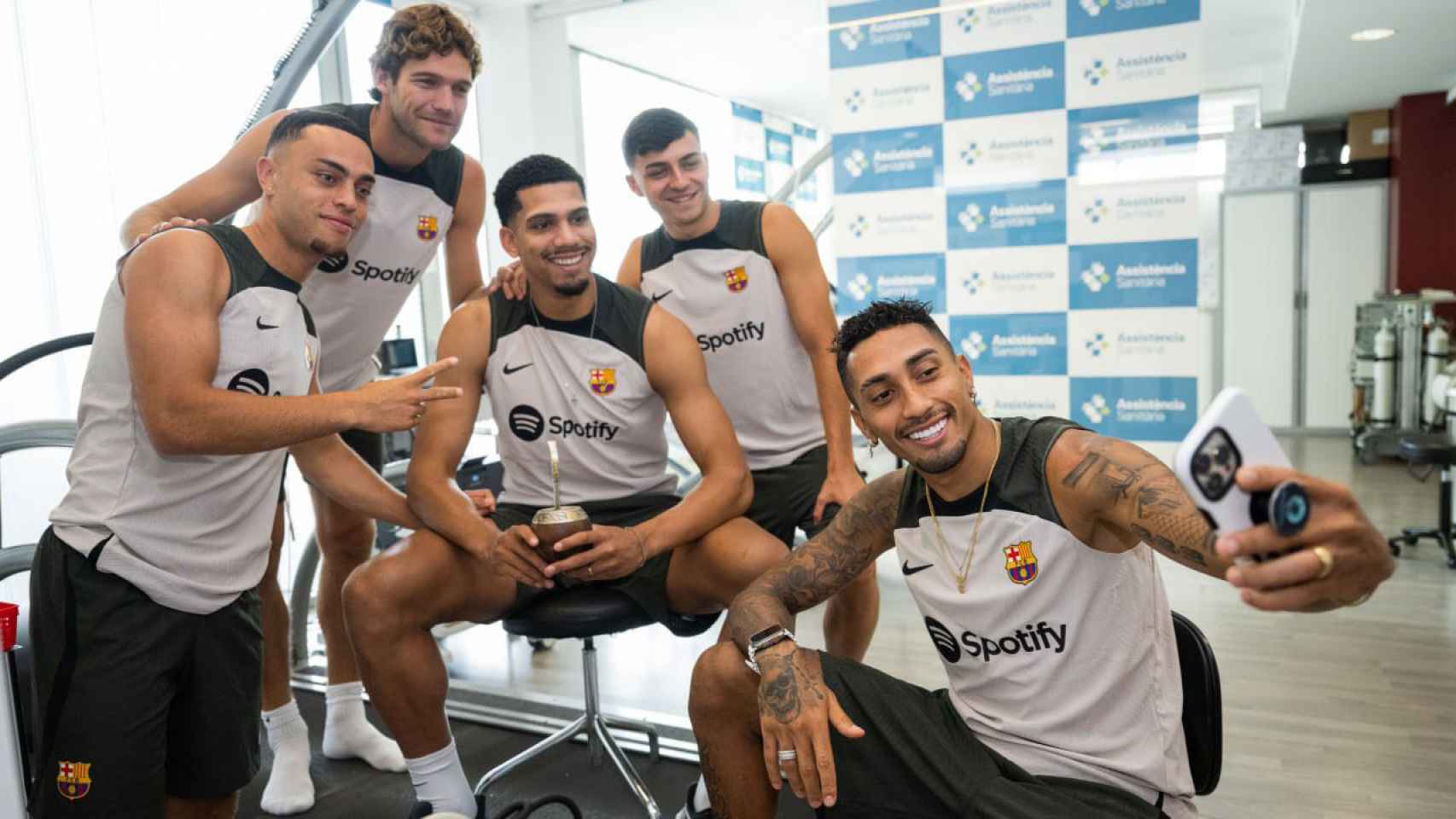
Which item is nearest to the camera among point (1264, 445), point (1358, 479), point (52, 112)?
point (1264, 445)

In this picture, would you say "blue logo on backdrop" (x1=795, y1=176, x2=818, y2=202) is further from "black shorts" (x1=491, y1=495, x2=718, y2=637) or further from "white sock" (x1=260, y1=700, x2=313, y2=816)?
"white sock" (x1=260, y1=700, x2=313, y2=816)

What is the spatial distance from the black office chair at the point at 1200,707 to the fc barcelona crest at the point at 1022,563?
25 cm

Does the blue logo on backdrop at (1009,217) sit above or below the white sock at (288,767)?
above

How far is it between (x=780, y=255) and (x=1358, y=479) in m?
5.86

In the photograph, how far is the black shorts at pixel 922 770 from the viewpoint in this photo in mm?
1392

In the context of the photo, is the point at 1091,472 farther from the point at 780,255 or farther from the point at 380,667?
the point at 380,667

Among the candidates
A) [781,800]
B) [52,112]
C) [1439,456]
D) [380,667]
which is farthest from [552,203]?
[1439,456]

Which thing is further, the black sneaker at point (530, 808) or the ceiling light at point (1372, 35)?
the ceiling light at point (1372, 35)

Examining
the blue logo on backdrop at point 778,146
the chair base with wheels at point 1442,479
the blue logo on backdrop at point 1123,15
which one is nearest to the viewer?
the blue logo on backdrop at point 1123,15

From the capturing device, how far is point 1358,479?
6566 mm

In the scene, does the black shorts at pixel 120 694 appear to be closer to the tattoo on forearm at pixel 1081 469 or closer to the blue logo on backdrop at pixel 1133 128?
the tattoo on forearm at pixel 1081 469

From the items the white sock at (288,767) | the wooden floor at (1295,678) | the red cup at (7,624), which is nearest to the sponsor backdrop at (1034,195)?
the wooden floor at (1295,678)

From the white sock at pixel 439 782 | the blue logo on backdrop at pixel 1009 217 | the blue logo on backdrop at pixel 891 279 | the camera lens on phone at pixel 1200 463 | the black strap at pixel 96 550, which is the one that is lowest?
the white sock at pixel 439 782

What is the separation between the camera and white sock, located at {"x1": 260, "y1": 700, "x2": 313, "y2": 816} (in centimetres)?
230
